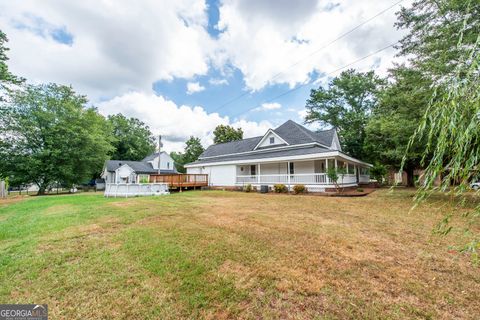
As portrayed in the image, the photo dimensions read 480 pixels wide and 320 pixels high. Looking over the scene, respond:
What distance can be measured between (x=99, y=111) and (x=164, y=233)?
39.3 metres

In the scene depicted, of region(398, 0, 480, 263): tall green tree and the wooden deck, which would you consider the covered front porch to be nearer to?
the wooden deck

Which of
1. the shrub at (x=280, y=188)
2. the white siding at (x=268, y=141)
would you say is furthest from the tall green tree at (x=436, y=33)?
the white siding at (x=268, y=141)

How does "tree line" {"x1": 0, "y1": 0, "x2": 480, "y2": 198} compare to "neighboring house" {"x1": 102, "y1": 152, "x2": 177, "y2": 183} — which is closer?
"tree line" {"x1": 0, "y1": 0, "x2": 480, "y2": 198}

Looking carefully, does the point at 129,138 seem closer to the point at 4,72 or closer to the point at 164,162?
the point at 164,162

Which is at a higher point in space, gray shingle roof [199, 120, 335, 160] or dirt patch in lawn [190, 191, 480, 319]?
gray shingle roof [199, 120, 335, 160]

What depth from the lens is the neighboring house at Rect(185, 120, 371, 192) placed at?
1476 centimetres

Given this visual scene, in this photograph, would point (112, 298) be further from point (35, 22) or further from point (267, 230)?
point (35, 22)

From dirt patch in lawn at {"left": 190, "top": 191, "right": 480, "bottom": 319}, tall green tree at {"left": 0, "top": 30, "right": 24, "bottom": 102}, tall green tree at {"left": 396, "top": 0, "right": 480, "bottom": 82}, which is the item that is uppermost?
tall green tree at {"left": 0, "top": 30, "right": 24, "bottom": 102}

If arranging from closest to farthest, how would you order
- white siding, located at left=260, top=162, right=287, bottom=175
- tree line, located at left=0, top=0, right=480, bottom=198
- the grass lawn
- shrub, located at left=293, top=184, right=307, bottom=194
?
the grass lawn < tree line, located at left=0, top=0, right=480, bottom=198 < shrub, located at left=293, top=184, right=307, bottom=194 < white siding, located at left=260, top=162, right=287, bottom=175

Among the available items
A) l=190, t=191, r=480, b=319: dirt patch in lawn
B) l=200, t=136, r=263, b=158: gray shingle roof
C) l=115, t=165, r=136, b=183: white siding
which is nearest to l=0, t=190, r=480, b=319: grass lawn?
l=190, t=191, r=480, b=319: dirt patch in lawn

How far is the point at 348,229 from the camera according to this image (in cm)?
544

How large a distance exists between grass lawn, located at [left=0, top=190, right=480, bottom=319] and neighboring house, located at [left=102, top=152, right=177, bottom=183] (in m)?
24.5

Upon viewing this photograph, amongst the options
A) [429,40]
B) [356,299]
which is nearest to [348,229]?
[356,299]

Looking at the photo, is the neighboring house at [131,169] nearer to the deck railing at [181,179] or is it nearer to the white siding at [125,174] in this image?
the white siding at [125,174]
